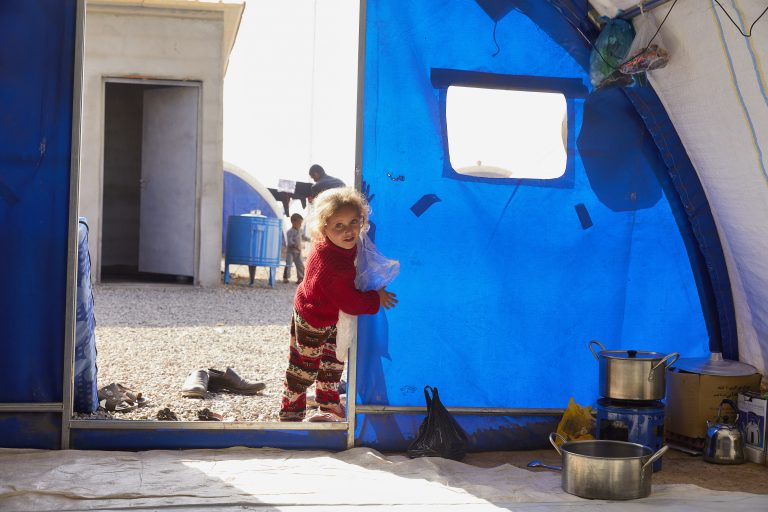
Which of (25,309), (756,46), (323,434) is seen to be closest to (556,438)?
(323,434)

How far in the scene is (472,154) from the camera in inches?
189

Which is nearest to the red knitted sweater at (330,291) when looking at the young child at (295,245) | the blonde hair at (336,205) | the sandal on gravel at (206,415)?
the blonde hair at (336,205)

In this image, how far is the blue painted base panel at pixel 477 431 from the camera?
4715 millimetres

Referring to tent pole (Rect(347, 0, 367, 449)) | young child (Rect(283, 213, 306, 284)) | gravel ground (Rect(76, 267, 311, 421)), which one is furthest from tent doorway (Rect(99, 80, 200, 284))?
tent pole (Rect(347, 0, 367, 449))

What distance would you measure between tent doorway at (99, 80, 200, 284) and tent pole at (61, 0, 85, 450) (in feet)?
25.5

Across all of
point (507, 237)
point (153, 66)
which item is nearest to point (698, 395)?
point (507, 237)

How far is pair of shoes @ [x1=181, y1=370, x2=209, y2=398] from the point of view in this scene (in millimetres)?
6008

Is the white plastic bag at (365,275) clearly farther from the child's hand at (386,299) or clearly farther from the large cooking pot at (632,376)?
the large cooking pot at (632,376)

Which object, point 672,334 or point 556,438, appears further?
point 672,334

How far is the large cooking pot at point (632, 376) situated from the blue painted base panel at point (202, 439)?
1325mm

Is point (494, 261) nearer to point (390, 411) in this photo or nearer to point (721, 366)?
point (390, 411)

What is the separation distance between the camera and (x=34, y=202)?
4.39 m

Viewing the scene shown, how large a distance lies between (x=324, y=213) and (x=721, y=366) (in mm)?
2182

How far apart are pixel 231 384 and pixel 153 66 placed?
22.0 ft
